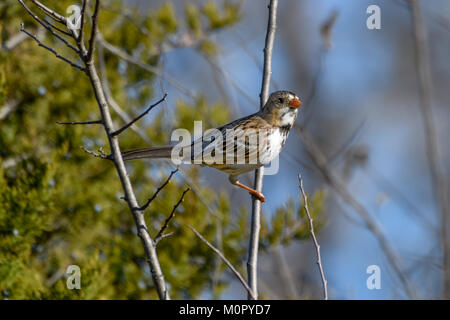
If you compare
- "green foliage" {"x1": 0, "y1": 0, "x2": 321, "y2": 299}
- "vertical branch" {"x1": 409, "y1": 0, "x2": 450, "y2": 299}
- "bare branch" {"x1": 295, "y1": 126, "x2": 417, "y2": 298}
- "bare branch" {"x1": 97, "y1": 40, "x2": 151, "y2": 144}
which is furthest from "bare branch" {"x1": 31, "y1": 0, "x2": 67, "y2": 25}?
"vertical branch" {"x1": 409, "y1": 0, "x2": 450, "y2": 299}

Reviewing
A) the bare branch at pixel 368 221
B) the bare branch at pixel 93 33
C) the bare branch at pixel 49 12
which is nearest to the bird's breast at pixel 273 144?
the bare branch at pixel 368 221

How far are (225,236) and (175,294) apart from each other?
60 cm

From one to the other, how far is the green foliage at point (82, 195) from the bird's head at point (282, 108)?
2.37 feet

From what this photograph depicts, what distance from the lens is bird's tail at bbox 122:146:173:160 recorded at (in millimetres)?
2994

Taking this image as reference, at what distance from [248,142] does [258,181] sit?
0.91ft

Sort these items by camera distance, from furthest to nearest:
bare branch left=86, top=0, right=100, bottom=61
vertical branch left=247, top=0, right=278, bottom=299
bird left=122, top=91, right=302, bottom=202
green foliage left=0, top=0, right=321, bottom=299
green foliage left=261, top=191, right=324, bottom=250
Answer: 1. green foliage left=261, top=191, right=324, bottom=250
2. green foliage left=0, top=0, right=321, bottom=299
3. bird left=122, top=91, right=302, bottom=202
4. vertical branch left=247, top=0, right=278, bottom=299
5. bare branch left=86, top=0, right=100, bottom=61

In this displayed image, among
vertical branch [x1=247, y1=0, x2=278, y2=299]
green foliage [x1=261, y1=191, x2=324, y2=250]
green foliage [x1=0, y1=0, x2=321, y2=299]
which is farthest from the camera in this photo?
green foliage [x1=261, y1=191, x2=324, y2=250]

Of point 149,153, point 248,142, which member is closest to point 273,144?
point 248,142

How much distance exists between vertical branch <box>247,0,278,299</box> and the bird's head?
78mm

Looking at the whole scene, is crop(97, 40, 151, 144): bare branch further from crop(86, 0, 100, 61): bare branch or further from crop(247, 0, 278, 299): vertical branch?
crop(86, 0, 100, 61): bare branch

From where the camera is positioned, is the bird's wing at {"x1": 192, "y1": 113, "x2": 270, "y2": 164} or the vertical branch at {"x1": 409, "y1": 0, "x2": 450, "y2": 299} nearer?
the bird's wing at {"x1": 192, "y1": 113, "x2": 270, "y2": 164}

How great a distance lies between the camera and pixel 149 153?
304 centimetres

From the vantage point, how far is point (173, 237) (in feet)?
14.7
